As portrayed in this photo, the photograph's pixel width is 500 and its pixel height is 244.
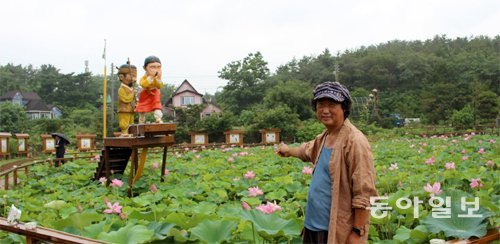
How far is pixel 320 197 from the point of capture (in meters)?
2.14

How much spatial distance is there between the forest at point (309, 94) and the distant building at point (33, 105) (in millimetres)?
617

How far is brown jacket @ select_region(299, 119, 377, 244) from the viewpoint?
1.98 meters

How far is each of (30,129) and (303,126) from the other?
14750mm

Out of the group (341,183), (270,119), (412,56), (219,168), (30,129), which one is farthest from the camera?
(412,56)

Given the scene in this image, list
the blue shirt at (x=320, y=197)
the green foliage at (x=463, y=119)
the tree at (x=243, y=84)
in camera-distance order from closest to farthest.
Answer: the blue shirt at (x=320, y=197) < the green foliage at (x=463, y=119) < the tree at (x=243, y=84)

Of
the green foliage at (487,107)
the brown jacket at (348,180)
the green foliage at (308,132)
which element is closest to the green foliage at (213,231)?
the brown jacket at (348,180)

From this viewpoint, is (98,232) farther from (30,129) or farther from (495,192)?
(30,129)

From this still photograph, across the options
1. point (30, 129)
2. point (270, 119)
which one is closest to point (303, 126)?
point (270, 119)

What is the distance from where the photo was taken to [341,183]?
2.06m

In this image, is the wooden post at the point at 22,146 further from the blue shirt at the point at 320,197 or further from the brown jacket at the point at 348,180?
the brown jacket at the point at 348,180

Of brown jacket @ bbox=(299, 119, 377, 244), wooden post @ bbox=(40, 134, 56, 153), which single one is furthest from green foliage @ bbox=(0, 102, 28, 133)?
brown jacket @ bbox=(299, 119, 377, 244)

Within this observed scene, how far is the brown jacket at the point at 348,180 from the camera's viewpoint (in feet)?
6.49

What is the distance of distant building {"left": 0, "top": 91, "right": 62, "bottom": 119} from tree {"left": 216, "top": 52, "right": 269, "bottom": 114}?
48.3ft

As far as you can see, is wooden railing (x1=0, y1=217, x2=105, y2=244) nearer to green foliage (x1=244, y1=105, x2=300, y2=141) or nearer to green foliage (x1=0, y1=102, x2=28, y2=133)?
green foliage (x1=244, y1=105, x2=300, y2=141)
